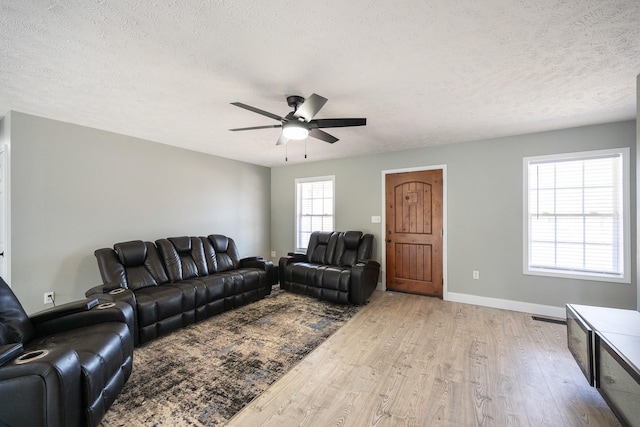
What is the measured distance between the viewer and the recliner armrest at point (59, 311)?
6.38 feet

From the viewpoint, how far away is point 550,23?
1590mm

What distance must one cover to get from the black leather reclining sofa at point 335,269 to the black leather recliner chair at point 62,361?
2499 millimetres

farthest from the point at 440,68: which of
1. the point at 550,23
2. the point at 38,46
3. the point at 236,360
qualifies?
the point at 236,360

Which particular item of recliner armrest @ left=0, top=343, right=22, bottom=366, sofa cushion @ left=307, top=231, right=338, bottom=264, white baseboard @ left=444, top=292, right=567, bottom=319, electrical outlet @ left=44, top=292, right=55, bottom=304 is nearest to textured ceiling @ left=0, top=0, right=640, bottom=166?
recliner armrest @ left=0, top=343, right=22, bottom=366

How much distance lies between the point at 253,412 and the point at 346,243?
3198 mm

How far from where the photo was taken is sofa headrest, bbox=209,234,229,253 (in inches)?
170

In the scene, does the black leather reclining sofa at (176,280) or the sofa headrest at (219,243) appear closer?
the black leather reclining sofa at (176,280)

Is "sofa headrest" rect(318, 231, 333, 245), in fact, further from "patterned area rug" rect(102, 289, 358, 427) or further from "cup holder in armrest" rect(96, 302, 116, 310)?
"cup holder in armrest" rect(96, 302, 116, 310)

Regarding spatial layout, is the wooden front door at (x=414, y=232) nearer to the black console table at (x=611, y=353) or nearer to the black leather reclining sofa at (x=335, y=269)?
the black leather reclining sofa at (x=335, y=269)

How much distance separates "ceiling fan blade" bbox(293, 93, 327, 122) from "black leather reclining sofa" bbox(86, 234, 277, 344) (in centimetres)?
244

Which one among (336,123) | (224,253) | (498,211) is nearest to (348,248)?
(224,253)

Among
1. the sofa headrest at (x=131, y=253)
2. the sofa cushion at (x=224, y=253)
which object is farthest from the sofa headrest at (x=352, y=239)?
the sofa headrest at (x=131, y=253)

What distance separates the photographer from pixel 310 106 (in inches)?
85.7

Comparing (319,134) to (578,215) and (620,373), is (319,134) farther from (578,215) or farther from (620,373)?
(578,215)
